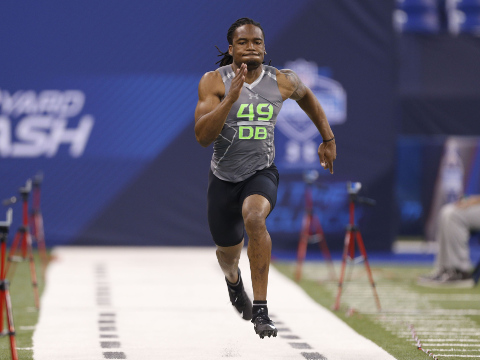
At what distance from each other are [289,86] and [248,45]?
0.46m

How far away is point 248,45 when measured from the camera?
17.7 ft

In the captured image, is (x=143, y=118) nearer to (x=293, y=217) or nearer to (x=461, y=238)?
(x=293, y=217)

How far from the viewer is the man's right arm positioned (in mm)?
5082

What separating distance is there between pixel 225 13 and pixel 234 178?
320 inches

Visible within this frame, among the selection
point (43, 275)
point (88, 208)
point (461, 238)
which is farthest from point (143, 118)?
point (461, 238)

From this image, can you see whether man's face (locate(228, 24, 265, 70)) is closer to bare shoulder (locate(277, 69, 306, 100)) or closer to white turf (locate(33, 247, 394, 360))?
bare shoulder (locate(277, 69, 306, 100))

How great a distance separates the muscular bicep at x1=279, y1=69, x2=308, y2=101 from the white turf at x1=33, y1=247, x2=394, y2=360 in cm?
167

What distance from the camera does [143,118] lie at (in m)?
13.4

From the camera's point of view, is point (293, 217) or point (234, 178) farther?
point (293, 217)

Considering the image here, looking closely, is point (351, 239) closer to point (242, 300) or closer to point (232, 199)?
point (242, 300)

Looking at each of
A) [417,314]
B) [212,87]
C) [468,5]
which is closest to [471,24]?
[468,5]

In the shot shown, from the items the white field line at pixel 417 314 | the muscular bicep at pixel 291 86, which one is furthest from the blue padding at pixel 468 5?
the muscular bicep at pixel 291 86

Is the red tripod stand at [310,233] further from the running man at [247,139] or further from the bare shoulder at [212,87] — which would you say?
the bare shoulder at [212,87]

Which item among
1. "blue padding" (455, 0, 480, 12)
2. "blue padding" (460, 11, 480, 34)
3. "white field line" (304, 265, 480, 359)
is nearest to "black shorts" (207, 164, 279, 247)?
"white field line" (304, 265, 480, 359)
